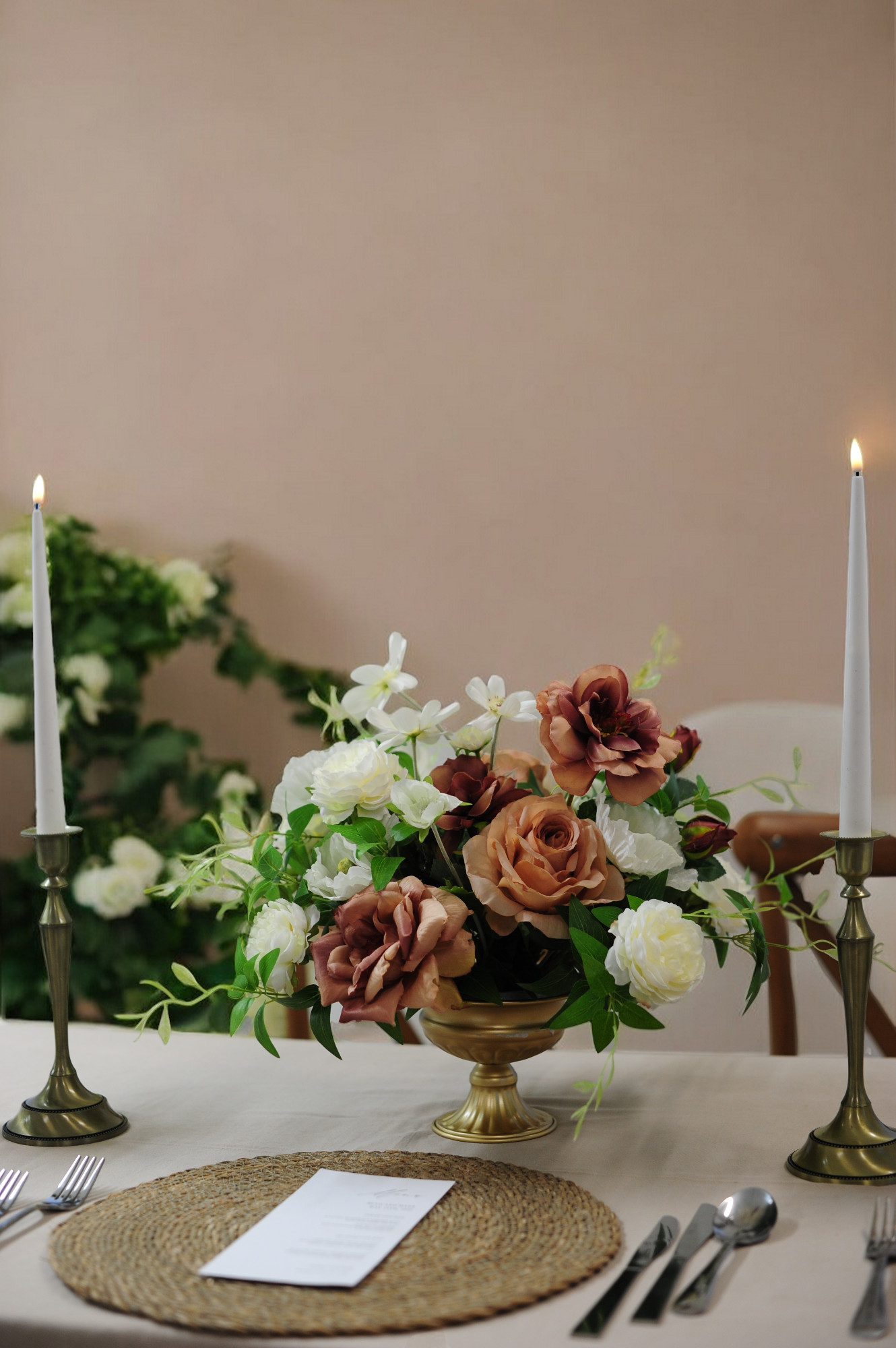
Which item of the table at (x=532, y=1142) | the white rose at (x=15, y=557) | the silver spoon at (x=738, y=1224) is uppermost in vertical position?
the white rose at (x=15, y=557)

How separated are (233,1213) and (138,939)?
1.24 m

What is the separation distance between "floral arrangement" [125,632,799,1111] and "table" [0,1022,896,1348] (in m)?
0.13

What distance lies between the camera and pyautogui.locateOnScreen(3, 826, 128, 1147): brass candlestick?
104 centimetres

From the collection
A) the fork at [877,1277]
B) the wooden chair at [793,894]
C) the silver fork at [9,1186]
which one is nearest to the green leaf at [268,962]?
the silver fork at [9,1186]

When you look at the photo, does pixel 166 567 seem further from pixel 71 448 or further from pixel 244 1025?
pixel 244 1025

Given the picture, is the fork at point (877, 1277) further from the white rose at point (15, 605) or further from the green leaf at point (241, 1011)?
the white rose at point (15, 605)

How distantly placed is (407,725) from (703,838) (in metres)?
0.26

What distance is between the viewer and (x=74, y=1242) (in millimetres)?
814

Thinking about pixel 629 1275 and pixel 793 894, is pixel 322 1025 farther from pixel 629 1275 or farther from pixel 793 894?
pixel 793 894

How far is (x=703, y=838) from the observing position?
3.29 ft

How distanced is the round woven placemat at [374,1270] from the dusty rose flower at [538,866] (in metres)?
0.19

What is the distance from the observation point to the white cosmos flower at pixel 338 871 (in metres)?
0.96

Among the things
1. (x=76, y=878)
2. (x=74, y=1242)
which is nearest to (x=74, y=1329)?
(x=74, y=1242)

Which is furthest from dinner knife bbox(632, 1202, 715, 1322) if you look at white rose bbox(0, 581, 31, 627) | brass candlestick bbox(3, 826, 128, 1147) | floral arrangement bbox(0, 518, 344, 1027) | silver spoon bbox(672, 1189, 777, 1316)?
white rose bbox(0, 581, 31, 627)
